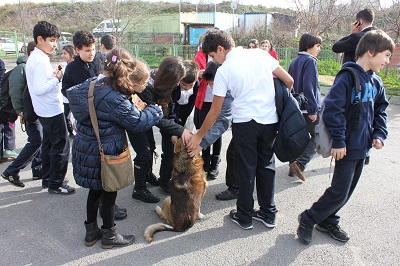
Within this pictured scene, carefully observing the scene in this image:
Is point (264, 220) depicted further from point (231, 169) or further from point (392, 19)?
point (392, 19)

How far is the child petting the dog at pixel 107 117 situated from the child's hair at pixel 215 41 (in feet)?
2.71

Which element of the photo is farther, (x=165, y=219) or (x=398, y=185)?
(x=398, y=185)

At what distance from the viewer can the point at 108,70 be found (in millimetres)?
2633

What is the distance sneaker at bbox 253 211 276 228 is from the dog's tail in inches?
37.4

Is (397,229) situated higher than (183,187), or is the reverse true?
(183,187)

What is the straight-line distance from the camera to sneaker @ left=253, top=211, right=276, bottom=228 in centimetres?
339

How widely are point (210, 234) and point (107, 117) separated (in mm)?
1623

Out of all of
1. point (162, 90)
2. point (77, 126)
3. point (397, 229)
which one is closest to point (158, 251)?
point (77, 126)

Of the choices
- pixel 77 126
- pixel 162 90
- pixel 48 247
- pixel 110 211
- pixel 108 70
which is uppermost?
pixel 108 70

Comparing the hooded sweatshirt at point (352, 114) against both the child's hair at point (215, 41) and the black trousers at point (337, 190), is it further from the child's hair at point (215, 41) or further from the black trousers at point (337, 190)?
the child's hair at point (215, 41)

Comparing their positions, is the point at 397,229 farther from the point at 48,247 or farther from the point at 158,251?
the point at 48,247

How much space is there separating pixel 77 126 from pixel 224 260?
181cm

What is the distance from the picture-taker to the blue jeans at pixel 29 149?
4.35 metres

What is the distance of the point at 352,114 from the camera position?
2766 mm
